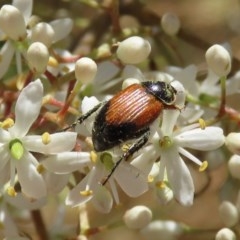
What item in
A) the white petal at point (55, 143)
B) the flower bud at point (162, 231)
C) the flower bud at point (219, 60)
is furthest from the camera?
the flower bud at point (162, 231)

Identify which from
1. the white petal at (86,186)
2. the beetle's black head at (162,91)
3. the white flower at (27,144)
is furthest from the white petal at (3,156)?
the beetle's black head at (162,91)

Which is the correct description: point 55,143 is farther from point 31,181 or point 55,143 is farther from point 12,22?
point 12,22

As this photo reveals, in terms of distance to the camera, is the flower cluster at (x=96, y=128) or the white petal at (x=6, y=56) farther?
the white petal at (x=6, y=56)

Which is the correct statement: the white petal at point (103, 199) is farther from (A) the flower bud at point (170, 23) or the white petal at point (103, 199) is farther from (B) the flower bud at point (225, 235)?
(A) the flower bud at point (170, 23)

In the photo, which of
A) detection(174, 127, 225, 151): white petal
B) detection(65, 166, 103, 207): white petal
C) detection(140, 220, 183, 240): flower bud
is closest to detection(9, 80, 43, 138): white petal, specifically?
detection(65, 166, 103, 207): white petal

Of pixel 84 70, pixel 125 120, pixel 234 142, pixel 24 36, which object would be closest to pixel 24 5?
pixel 24 36

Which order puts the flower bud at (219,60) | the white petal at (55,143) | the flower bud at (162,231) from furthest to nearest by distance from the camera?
the flower bud at (162,231), the flower bud at (219,60), the white petal at (55,143)

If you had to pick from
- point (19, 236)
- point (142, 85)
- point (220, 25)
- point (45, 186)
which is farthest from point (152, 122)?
point (220, 25)
